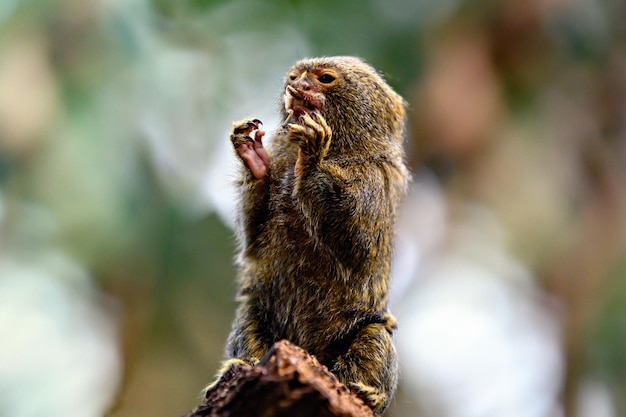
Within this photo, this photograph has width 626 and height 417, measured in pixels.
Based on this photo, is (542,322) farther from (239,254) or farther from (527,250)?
(239,254)

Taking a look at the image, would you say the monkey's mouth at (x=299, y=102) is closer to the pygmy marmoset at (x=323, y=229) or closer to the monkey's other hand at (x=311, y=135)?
the pygmy marmoset at (x=323, y=229)

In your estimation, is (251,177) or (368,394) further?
(251,177)

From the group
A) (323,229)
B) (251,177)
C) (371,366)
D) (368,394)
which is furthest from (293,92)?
(368,394)

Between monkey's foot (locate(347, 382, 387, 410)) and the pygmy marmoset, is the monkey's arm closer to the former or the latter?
the pygmy marmoset

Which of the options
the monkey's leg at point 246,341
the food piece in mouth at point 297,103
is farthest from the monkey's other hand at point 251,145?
the monkey's leg at point 246,341

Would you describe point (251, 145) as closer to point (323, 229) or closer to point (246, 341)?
point (323, 229)

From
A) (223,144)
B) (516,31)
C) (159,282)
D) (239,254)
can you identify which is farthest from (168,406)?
(516,31)
